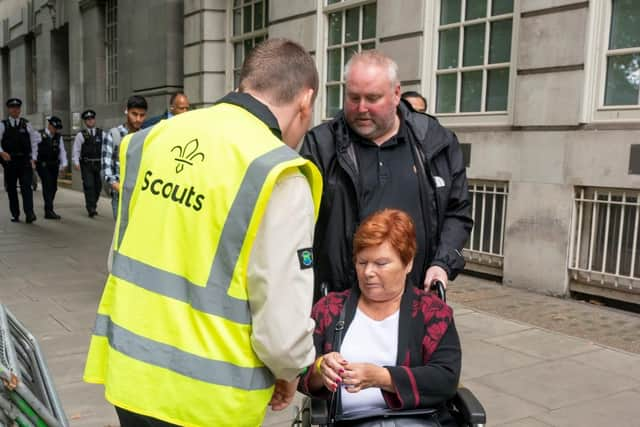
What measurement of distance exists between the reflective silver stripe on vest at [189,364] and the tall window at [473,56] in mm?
6211

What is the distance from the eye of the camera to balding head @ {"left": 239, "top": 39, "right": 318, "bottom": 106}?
1857 millimetres

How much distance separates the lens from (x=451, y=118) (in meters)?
7.86

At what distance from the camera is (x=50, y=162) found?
12305 mm

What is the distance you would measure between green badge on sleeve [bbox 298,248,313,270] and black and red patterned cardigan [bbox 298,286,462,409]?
0.79 meters

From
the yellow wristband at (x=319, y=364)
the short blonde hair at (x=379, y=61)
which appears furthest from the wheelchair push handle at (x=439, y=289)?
the short blonde hair at (x=379, y=61)

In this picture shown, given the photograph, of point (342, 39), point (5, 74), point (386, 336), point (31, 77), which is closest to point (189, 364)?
point (386, 336)

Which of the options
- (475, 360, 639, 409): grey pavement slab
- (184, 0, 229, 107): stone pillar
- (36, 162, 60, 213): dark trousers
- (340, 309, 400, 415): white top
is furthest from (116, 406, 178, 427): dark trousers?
(184, 0, 229, 107): stone pillar

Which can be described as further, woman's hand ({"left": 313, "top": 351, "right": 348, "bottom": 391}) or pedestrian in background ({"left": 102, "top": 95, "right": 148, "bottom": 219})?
pedestrian in background ({"left": 102, "top": 95, "right": 148, "bottom": 219})

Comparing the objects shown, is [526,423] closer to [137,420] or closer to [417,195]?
[417,195]

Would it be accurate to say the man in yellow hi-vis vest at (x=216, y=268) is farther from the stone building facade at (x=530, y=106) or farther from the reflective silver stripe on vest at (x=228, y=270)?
the stone building facade at (x=530, y=106)

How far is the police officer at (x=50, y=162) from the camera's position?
1205 cm

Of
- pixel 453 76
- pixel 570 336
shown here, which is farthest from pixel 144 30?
pixel 570 336

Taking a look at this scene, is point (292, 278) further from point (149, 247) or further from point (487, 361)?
point (487, 361)

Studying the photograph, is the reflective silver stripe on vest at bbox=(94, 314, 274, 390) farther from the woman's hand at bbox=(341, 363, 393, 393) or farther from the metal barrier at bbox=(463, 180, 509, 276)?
the metal barrier at bbox=(463, 180, 509, 276)
